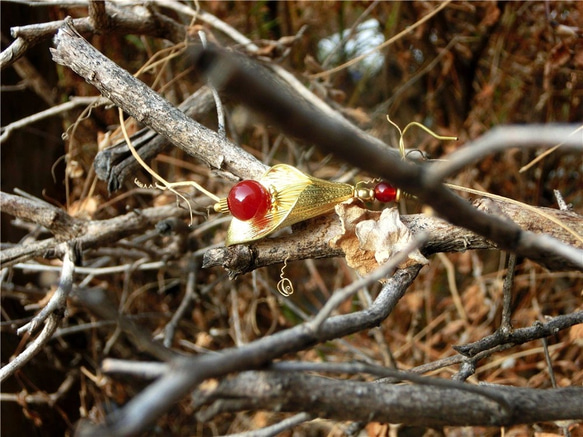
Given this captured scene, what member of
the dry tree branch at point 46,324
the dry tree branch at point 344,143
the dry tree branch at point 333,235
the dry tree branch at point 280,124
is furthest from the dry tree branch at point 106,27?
the dry tree branch at point 344,143

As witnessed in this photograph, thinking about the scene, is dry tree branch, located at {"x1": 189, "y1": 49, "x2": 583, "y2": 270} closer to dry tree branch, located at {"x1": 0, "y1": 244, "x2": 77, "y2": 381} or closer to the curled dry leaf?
the curled dry leaf

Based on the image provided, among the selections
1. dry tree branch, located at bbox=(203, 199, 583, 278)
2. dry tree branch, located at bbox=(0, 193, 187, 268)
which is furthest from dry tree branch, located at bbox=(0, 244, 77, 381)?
dry tree branch, located at bbox=(203, 199, 583, 278)

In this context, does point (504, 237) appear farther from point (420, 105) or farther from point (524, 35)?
point (420, 105)

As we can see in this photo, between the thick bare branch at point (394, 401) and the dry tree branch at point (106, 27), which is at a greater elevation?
the dry tree branch at point (106, 27)

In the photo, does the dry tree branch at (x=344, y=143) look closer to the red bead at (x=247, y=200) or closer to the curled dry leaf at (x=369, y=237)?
the curled dry leaf at (x=369, y=237)

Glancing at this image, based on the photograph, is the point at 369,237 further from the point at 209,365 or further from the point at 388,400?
the point at 209,365

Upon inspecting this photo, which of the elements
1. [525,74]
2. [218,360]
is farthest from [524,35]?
[218,360]

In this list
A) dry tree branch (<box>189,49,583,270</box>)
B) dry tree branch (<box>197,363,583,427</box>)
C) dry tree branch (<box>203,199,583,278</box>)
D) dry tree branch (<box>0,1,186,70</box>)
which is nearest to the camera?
dry tree branch (<box>189,49,583,270</box>)
